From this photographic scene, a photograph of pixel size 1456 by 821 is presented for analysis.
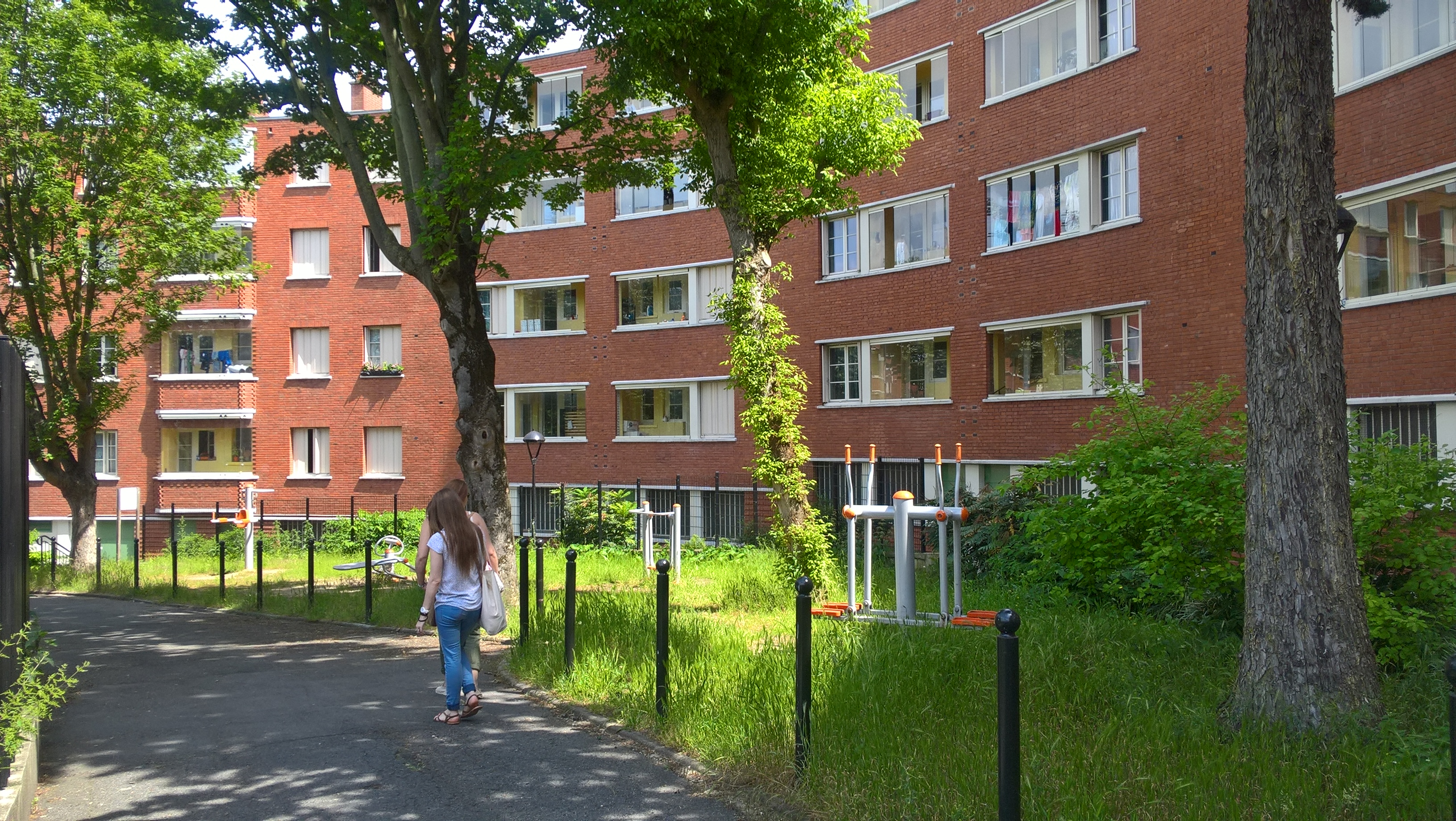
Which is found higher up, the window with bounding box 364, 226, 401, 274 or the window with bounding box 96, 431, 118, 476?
the window with bounding box 364, 226, 401, 274

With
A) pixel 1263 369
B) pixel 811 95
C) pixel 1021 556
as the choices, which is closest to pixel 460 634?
pixel 1263 369

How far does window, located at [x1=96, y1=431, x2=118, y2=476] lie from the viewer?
121ft

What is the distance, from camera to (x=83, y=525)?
1070 inches

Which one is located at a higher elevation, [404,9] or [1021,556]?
[404,9]

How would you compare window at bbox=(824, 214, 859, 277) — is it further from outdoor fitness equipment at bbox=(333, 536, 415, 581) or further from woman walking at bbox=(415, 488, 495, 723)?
woman walking at bbox=(415, 488, 495, 723)

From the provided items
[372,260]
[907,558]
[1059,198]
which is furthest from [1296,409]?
[372,260]

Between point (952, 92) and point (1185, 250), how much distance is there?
22.8 feet

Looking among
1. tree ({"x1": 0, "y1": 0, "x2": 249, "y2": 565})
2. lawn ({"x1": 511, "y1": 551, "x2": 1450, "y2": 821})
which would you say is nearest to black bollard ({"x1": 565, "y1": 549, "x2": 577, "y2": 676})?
lawn ({"x1": 511, "y1": 551, "x2": 1450, "y2": 821})

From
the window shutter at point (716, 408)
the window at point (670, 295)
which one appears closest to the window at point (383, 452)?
the window at point (670, 295)

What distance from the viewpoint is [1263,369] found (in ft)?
20.8

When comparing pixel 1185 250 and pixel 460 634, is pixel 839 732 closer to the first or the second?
pixel 460 634

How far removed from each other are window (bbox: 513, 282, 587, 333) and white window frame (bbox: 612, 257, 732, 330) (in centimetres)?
160

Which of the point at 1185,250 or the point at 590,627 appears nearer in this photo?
the point at 590,627

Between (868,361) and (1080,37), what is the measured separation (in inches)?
316
